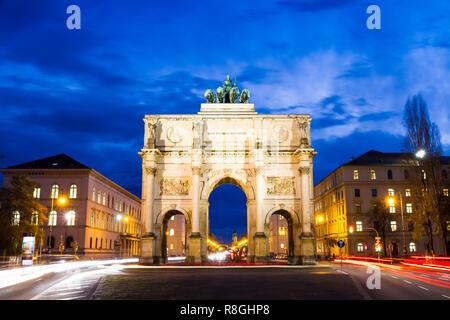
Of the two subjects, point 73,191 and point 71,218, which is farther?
point 73,191

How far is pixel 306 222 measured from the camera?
1513 inches

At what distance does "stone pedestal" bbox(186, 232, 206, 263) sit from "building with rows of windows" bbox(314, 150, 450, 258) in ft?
107

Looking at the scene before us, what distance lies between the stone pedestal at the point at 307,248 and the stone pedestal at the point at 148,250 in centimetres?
1284

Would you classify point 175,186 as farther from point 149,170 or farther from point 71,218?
point 71,218

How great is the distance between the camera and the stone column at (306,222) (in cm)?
3750

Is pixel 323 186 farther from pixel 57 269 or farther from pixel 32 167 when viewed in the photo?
pixel 57 269

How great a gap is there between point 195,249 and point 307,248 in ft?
31.6

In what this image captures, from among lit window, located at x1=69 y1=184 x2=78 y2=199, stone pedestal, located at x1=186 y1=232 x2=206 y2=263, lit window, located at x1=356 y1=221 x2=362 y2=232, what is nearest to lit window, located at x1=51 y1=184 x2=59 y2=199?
lit window, located at x1=69 y1=184 x2=78 y2=199

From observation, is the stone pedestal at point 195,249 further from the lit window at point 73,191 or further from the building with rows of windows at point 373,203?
the building with rows of windows at point 373,203

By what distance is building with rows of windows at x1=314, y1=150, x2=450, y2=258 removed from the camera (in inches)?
2633

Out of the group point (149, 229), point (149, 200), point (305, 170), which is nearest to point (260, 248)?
point (305, 170)

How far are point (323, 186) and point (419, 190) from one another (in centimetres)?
4569

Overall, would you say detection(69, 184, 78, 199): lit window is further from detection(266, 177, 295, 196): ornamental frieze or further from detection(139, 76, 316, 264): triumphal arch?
detection(266, 177, 295, 196): ornamental frieze

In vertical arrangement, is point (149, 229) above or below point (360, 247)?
above
